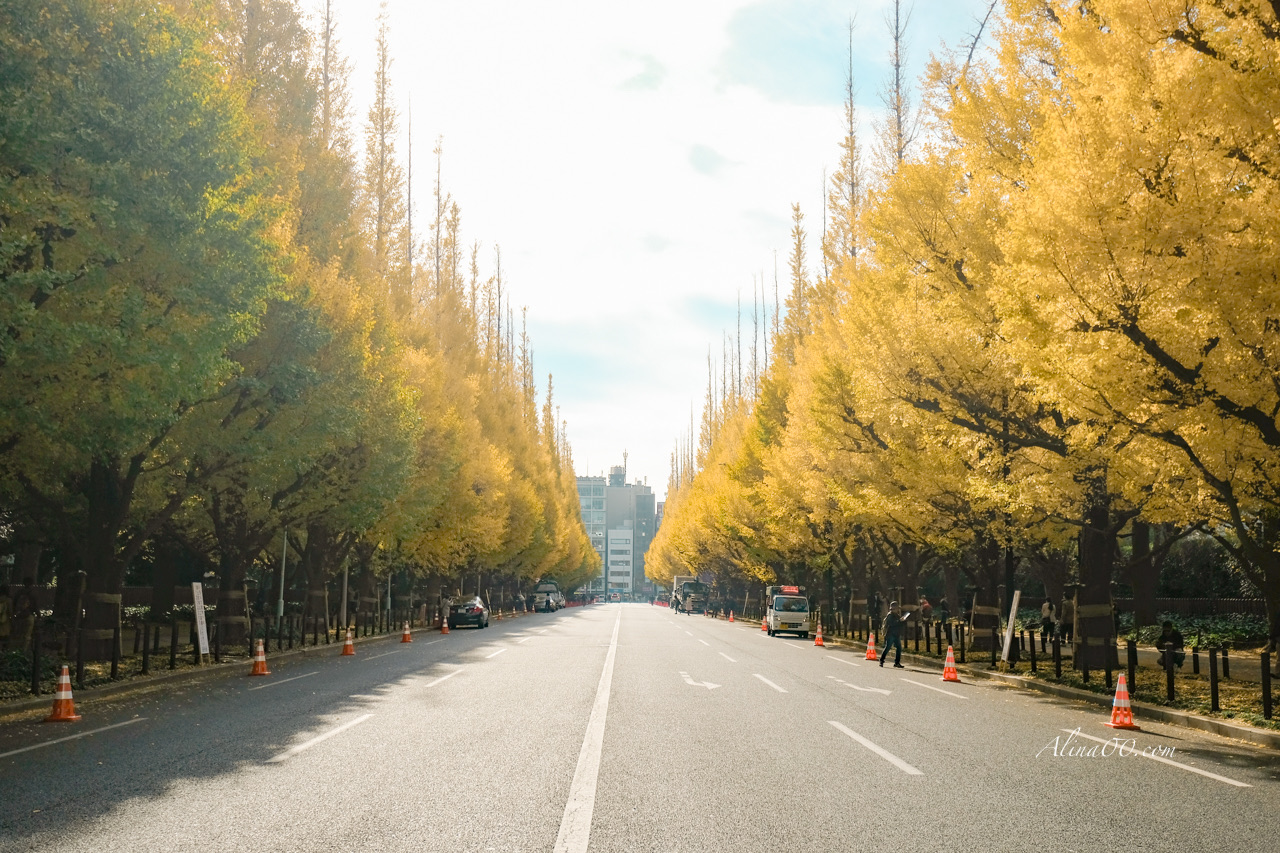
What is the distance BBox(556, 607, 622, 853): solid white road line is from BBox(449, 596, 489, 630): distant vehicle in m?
30.2

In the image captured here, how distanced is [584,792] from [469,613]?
36.0 metres

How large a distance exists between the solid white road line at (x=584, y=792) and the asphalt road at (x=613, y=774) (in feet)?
0.09

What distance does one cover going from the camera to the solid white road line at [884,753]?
8836mm

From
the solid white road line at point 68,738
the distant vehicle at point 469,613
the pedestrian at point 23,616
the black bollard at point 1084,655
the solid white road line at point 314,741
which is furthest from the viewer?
the distant vehicle at point 469,613

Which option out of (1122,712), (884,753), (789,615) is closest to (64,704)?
(884,753)

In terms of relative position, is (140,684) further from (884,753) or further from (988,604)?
(988,604)

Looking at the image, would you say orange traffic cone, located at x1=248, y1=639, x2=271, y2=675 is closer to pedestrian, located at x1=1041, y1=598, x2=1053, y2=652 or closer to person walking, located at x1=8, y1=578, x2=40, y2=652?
person walking, located at x1=8, y1=578, x2=40, y2=652

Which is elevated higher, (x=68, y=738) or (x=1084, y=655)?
(x=68, y=738)

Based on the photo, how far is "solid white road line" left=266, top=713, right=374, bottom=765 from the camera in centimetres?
924

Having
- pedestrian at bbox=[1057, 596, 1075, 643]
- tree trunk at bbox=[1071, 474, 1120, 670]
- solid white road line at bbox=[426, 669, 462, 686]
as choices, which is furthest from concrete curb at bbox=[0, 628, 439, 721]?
pedestrian at bbox=[1057, 596, 1075, 643]

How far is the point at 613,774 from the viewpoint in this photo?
27.7 feet

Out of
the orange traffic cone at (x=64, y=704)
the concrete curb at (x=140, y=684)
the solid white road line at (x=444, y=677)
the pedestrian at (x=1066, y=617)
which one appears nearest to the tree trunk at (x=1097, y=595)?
the pedestrian at (x=1066, y=617)

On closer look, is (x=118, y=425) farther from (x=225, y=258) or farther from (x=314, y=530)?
(x=314, y=530)

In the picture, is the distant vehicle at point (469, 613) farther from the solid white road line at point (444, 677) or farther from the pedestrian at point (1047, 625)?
the solid white road line at point (444, 677)
